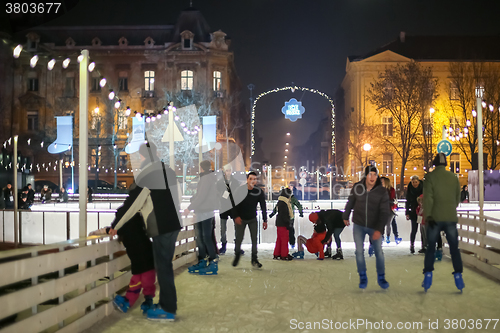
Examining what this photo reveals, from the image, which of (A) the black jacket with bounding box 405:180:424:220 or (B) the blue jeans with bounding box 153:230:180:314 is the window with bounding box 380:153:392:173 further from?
(B) the blue jeans with bounding box 153:230:180:314

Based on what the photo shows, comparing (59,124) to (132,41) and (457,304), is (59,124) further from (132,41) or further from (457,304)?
(132,41)

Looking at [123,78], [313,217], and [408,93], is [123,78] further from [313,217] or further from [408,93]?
[313,217]

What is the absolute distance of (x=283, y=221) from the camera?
39.6 ft

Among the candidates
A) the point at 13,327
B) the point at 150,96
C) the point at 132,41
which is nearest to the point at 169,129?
the point at 13,327

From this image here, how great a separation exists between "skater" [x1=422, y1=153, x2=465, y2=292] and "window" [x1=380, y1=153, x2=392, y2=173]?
159 ft

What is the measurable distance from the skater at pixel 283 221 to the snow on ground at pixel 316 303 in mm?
1334

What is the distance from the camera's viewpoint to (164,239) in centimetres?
644

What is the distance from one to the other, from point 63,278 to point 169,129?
921 centimetres

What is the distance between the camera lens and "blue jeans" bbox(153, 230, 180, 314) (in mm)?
6465

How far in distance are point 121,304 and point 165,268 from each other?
0.82 metres

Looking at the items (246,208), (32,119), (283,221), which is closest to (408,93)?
(283,221)

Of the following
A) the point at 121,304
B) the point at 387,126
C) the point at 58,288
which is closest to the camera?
the point at 58,288

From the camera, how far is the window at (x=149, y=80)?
61.2 m

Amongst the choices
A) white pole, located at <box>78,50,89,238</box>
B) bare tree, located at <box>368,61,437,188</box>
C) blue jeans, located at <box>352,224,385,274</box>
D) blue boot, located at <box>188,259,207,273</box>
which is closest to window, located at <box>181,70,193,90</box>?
bare tree, located at <box>368,61,437,188</box>
